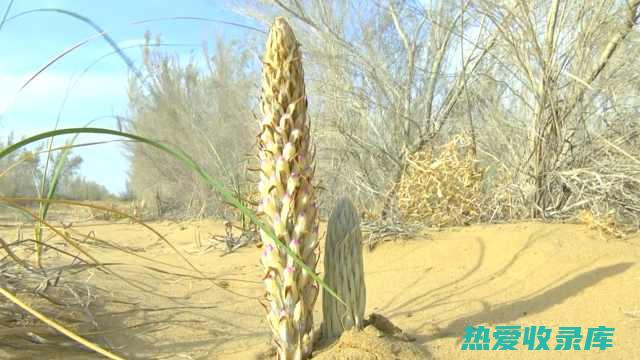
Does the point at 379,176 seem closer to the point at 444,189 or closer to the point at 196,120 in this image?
the point at 444,189

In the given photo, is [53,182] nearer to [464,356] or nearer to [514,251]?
[464,356]

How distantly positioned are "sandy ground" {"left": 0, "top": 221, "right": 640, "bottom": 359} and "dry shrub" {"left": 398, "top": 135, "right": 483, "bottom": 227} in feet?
0.81

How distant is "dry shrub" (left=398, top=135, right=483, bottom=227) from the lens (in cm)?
363

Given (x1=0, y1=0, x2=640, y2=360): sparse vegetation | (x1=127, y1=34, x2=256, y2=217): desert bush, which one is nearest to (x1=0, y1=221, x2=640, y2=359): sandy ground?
(x1=0, y1=0, x2=640, y2=360): sparse vegetation

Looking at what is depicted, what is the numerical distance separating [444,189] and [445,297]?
124cm

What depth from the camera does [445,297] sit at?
258 centimetres

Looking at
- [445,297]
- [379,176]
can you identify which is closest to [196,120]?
[379,176]

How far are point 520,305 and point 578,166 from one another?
1539mm

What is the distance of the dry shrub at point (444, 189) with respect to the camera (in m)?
3.63

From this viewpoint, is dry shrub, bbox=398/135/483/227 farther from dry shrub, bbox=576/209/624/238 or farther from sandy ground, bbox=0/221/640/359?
dry shrub, bbox=576/209/624/238

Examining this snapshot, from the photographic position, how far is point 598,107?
341 cm

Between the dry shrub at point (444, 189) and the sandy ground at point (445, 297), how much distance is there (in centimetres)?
25

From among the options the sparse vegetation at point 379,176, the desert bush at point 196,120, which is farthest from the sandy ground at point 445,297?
the desert bush at point 196,120

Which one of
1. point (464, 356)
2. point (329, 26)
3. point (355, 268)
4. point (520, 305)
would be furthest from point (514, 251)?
point (329, 26)
